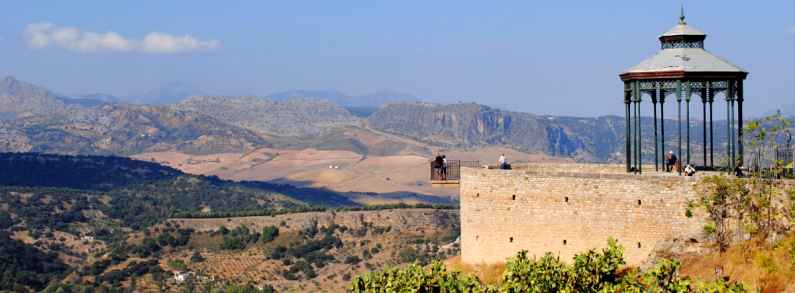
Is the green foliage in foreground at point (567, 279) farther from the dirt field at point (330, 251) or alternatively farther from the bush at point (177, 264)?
the bush at point (177, 264)

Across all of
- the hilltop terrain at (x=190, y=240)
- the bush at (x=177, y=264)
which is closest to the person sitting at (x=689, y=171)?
the hilltop terrain at (x=190, y=240)

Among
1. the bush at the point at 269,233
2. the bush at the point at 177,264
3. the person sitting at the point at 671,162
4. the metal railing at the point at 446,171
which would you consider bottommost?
the bush at the point at 177,264

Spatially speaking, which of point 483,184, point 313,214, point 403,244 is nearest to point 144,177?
point 313,214

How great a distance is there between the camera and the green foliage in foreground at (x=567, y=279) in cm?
1981

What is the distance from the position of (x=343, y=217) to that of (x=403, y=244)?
16.2 metres

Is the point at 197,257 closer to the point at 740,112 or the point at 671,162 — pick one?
the point at 671,162

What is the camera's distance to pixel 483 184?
28.9 m

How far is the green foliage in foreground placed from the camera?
19.8 metres

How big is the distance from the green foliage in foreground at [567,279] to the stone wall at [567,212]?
3281 mm

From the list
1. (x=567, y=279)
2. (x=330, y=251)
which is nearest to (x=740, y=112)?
(x=567, y=279)

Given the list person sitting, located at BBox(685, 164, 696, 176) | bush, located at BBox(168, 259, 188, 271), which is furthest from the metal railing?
bush, located at BBox(168, 259, 188, 271)

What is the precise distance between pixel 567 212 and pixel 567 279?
6059 millimetres

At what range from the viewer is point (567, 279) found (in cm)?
2100

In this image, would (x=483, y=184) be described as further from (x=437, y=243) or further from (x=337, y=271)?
(x=437, y=243)
